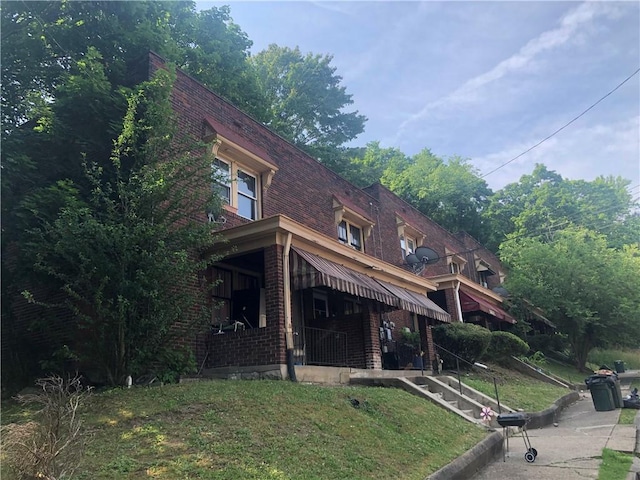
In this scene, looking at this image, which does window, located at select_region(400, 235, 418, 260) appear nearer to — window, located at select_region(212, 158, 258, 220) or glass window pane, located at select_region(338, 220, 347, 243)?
glass window pane, located at select_region(338, 220, 347, 243)

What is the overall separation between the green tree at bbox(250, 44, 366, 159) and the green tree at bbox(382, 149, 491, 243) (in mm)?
5995


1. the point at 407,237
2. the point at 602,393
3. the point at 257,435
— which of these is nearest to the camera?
the point at 257,435

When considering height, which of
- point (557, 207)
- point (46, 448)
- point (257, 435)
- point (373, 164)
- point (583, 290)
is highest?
point (373, 164)

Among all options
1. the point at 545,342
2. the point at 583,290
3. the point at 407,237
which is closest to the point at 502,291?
the point at 545,342

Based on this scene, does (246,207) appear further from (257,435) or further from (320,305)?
(257,435)

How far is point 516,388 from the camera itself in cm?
1545

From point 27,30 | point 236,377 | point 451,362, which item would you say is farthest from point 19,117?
point 451,362

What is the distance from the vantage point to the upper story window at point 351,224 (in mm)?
17281

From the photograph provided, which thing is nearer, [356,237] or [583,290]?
[356,237]

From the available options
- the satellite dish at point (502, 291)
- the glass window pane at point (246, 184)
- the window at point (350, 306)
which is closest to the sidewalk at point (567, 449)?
the window at point (350, 306)

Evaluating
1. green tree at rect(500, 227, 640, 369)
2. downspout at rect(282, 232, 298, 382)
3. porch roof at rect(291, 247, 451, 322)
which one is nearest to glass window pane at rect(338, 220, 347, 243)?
porch roof at rect(291, 247, 451, 322)

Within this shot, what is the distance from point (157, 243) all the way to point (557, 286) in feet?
74.6

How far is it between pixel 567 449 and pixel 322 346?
6652 millimetres

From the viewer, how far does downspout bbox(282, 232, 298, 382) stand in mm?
9578
